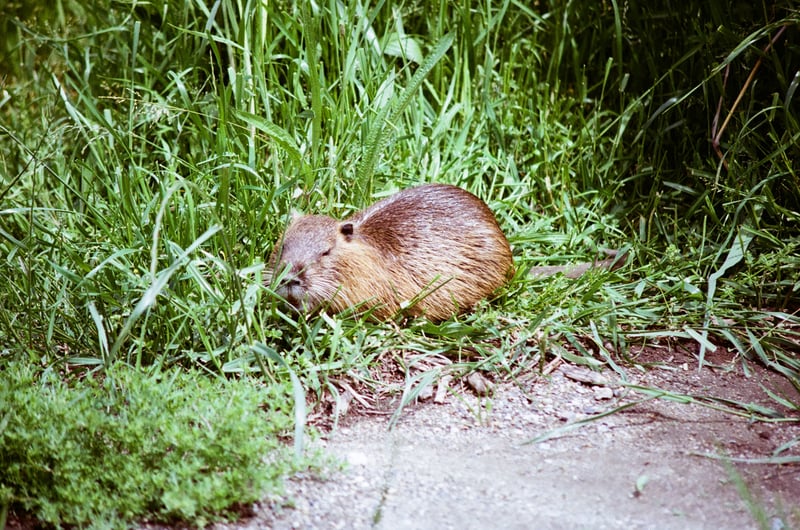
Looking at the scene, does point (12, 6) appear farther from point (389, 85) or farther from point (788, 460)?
point (788, 460)

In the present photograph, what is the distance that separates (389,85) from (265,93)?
2.23 ft

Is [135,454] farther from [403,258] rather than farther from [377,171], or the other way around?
[377,171]

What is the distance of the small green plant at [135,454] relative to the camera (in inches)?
95.0

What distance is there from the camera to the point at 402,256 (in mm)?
3795

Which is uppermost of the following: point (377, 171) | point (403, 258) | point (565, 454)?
point (377, 171)

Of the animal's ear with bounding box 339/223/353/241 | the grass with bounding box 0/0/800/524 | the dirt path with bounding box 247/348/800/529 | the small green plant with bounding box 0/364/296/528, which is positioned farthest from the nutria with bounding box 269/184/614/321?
the small green plant with bounding box 0/364/296/528

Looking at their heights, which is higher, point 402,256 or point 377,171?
point 377,171

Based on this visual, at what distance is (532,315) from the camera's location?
3.71m

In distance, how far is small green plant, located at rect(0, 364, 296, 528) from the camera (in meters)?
2.41

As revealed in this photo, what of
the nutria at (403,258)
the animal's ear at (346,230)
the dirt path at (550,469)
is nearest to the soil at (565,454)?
the dirt path at (550,469)

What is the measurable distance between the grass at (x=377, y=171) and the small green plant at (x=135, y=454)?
59 mm

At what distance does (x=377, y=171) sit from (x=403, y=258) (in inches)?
26.9

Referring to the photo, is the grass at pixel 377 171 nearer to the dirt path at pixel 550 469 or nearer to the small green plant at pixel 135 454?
the small green plant at pixel 135 454

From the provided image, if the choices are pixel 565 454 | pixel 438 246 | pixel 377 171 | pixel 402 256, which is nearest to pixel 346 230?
pixel 402 256
